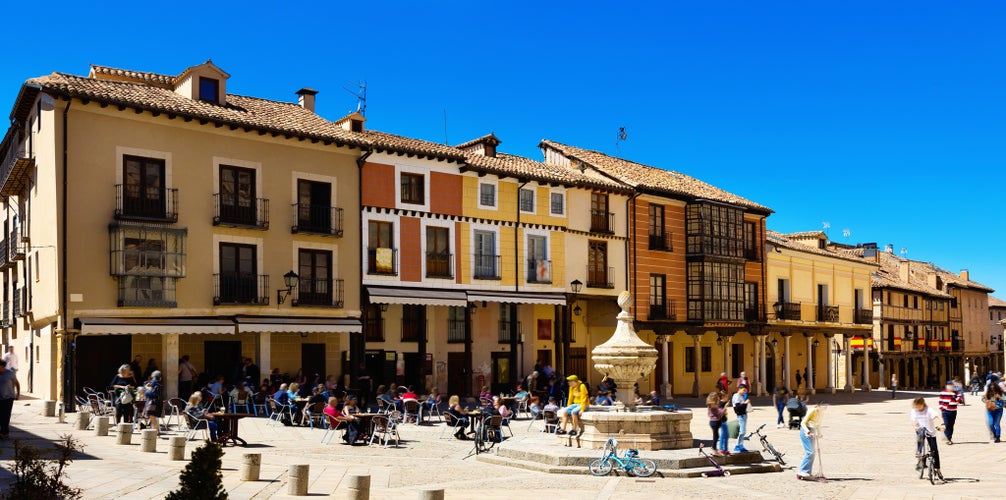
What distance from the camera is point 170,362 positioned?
2797cm

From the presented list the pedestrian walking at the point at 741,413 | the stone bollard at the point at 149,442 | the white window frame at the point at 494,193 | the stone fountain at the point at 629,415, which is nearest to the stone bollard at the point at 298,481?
the stone bollard at the point at 149,442

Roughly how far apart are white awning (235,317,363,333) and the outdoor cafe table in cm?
894

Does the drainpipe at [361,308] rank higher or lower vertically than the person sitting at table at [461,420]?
higher

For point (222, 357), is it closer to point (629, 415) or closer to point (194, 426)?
point (194, 426)

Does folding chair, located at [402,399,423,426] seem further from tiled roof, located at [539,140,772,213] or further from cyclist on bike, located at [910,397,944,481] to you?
tiled roof, located at [539,140,772,213]

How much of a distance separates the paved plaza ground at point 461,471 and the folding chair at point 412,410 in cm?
84

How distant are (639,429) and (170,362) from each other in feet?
48.9

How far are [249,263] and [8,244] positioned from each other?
10.6m

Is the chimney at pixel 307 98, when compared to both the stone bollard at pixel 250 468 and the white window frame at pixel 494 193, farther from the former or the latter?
the stone bollard at pixel 250 468

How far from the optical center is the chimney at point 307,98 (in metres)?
35.8

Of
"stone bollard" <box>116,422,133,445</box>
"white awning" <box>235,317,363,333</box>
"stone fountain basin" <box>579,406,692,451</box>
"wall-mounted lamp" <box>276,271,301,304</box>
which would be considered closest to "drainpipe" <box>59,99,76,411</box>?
"white awning" <box>235,317,363,333</box>

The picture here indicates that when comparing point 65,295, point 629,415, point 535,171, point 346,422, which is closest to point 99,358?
point 65,295

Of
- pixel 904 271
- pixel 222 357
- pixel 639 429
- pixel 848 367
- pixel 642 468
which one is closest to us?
pixel 642 468

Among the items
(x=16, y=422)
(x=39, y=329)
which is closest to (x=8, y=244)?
(x=39, y=329)
